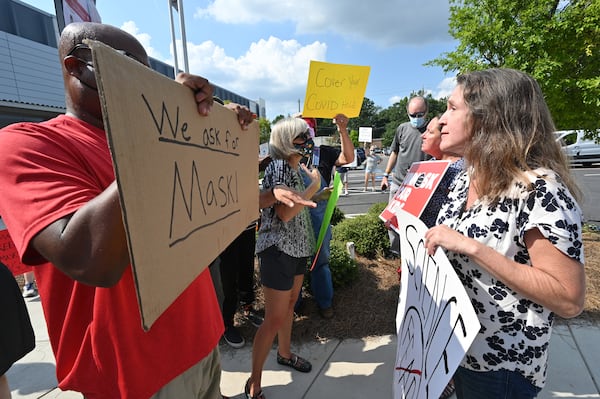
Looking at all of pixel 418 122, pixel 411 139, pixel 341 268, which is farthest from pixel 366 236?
pixel 418 122

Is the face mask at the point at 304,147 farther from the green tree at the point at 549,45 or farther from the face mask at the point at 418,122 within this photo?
the green tree at the point at 549,45

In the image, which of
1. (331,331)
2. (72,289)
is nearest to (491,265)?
(72,289)

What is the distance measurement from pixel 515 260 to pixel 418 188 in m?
0.75

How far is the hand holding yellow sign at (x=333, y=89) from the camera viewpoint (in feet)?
8.14

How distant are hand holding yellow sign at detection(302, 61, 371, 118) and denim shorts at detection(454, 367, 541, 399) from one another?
2027 mm

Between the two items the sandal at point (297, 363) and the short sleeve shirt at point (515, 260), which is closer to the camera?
the short sleeve shirt at point (515, 260)

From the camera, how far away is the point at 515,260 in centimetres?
111

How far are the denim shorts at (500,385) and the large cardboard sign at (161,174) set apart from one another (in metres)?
1.14

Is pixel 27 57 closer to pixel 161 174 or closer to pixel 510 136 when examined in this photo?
pixel 161 174

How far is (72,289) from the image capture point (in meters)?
0.93

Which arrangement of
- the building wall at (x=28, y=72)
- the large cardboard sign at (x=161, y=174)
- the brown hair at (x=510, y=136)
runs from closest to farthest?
the large cardboard sign at (x=161, y=174)
the brown hair at (x=510, y=136)
the building wall at (x=28, y=72)

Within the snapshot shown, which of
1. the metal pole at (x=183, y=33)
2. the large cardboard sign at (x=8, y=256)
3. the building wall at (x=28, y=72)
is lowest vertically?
the large cardboard sign at (x=8, y=256)

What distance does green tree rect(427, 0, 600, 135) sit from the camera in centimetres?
379

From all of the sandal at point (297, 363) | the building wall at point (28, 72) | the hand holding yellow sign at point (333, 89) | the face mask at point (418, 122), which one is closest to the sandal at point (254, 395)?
the sandal at point (297, 363)
